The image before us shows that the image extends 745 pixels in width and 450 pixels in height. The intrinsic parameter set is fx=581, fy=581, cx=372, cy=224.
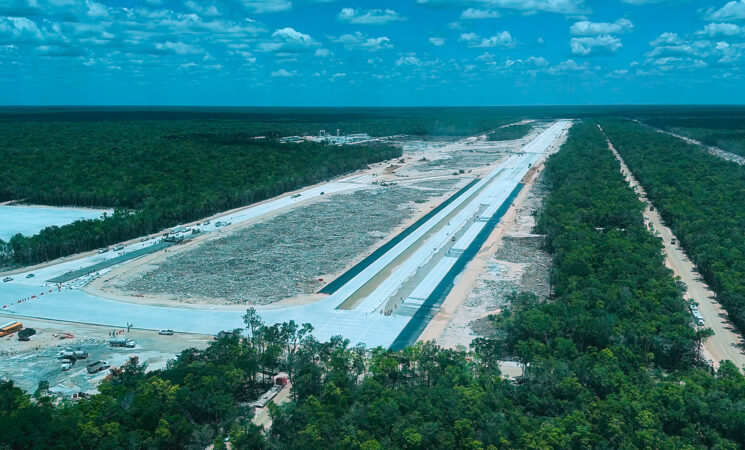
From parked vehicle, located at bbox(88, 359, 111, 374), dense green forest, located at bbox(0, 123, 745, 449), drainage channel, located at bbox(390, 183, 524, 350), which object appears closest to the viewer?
dense green forest, located at bbox(0, 123, 745, 449)

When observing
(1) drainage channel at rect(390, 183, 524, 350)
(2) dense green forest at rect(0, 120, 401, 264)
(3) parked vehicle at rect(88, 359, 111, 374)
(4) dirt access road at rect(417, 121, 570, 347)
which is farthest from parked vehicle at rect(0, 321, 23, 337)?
(4) dirt access road at rect(417, 121, 570, 347)

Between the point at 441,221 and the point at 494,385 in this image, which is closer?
the point at 494,385

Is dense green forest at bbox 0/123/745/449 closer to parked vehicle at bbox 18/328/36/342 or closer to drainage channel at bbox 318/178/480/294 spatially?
parked vehicle at bbox 18/328/36/342

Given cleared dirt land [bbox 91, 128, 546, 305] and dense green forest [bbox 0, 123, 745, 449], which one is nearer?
dense green forest [bbox 0, 123, 745, 449]

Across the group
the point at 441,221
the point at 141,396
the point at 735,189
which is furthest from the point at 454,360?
the point at 735,189

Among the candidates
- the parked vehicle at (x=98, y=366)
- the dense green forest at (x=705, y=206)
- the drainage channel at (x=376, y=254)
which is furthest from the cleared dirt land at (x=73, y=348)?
the dense green forest at (x=705, y=206)

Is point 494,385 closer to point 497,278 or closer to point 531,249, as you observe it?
point 497,278
